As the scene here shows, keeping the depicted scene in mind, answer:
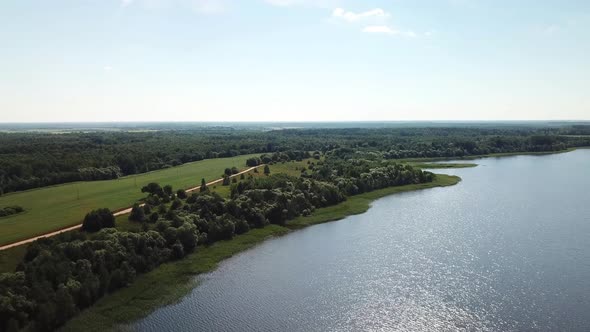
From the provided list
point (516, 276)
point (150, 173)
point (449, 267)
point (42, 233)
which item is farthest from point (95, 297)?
point (150, 173)

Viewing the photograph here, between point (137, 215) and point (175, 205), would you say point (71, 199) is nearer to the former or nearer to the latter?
point (175, 205)

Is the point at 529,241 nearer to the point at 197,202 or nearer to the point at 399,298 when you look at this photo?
the point at 399,298

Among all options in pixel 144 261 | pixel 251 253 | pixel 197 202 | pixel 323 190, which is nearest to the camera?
pixel 144 261

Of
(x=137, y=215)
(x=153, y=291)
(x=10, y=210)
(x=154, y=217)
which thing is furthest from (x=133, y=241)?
(x=10, y=210)

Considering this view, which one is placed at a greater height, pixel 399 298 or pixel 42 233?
pixel 42 233

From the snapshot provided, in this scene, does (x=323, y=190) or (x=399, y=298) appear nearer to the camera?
(x=399, y=298)
